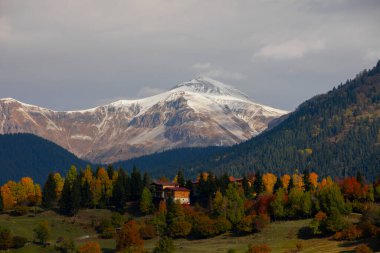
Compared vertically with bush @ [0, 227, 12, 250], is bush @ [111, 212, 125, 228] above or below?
above

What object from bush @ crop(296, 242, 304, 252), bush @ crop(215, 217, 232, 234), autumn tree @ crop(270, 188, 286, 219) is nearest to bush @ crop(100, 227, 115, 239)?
bush @ crop(215, 217, 232, 234)

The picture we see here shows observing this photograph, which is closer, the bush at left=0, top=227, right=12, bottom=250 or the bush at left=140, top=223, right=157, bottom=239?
the bush at left=0, top=227, right=12, bottom=250

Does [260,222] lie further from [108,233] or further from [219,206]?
[108,233]

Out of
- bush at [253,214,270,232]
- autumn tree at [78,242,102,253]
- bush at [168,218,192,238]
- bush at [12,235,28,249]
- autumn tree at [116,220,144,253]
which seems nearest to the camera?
autumn tree at [78,242,102,253]

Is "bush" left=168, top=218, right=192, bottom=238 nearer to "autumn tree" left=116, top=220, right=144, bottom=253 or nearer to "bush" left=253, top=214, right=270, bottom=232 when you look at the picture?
"autumn tree" left=116, top=220, right=144, bottom=253

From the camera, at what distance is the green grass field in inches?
5987

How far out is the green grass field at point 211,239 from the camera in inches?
5987

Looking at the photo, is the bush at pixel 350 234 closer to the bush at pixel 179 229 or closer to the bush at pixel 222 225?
the bush at pixel 222 225

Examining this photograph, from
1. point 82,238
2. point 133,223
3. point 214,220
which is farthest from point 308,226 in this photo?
point 82,238

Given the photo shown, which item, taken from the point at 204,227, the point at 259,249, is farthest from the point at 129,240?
the point at 259,249

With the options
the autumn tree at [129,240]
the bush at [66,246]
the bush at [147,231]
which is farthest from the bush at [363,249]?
the bush at [66,246]

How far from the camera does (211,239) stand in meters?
172

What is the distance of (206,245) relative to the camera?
163500 mm

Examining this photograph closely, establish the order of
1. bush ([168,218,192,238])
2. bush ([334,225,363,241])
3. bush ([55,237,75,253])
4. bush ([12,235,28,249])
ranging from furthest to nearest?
bush ([168,218,192,238]), bush ([12,235,28,249]), bush ([55,237,75,253]), bush ([334,225,363,241])
